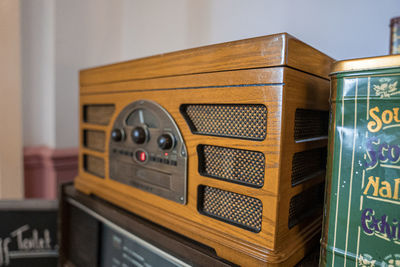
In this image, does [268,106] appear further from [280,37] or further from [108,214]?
[108,214]

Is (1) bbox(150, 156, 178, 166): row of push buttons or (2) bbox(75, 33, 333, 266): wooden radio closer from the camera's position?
(2) bbox(75, 33, 333, 266): wooden radio

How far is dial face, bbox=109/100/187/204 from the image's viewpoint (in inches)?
24.4

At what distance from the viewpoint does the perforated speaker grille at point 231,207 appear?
1.71 ft

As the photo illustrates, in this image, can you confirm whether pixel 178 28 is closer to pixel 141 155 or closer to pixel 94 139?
pixel 94 139

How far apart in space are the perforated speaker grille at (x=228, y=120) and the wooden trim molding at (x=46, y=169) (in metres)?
1.04

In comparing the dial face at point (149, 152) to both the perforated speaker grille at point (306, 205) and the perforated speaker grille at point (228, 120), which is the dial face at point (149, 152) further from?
the perforated speaker grille at point (306, 205)

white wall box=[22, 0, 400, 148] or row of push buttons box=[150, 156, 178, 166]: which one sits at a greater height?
white wall box=[22, 0, 400, 148]

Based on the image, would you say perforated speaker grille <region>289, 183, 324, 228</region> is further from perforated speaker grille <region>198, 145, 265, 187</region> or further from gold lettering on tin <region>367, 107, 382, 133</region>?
gold lettering on tin <region>367, 107, 382, 133</region>

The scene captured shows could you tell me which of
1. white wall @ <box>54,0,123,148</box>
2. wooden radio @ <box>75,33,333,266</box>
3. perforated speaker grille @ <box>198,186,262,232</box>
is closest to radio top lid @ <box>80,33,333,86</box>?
wooden radio @ <box>75,33,333,266</box>

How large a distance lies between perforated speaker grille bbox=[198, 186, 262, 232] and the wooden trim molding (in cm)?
106

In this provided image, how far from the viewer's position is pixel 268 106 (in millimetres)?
476

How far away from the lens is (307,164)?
60 cm

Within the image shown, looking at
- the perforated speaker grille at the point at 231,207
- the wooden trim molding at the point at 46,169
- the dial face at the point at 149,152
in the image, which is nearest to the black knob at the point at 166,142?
the dial face at the point at 149,152

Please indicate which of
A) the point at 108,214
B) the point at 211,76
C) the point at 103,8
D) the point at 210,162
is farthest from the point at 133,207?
the point at 103,8
